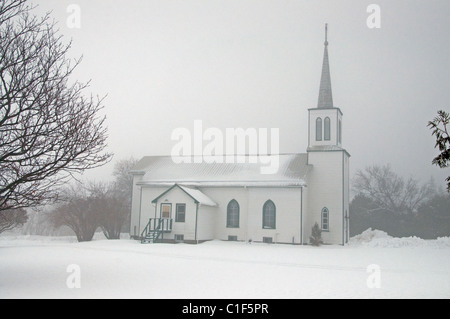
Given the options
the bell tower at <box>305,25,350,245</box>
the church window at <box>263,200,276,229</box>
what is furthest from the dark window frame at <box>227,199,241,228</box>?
the bell tower at <box>305,25,350,245</box>

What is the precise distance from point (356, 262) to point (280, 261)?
3800 mm

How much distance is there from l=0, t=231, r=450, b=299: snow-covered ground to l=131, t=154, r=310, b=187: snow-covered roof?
10.2 meters

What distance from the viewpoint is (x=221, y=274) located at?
17.3 m

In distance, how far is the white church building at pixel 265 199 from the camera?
33.9 meters

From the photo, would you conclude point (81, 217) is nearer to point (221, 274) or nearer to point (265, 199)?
point (265, 199)

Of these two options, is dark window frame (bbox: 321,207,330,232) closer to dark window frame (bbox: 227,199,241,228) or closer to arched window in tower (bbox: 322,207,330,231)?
arched window in tower (bbox: 322,207,330,231)

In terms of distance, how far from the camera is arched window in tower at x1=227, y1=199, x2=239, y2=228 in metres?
35.8

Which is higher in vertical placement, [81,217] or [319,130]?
[319,130]

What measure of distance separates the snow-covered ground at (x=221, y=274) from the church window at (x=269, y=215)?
8493 millimetres

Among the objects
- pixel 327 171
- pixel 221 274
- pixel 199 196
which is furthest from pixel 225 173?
pixel 221 274

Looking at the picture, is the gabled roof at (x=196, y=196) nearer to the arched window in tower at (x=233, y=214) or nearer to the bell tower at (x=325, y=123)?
the arched window in tower at (x=233, y=214)

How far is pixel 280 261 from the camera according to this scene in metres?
22.1
